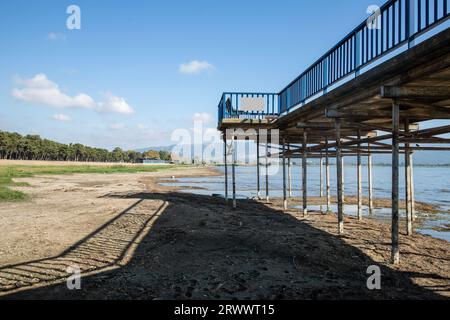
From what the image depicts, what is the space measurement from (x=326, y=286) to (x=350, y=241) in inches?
171

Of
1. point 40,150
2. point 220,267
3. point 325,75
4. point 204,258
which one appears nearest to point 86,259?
point 204,258

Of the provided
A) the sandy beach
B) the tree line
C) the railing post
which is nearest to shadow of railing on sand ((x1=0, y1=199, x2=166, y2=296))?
the sandy beach

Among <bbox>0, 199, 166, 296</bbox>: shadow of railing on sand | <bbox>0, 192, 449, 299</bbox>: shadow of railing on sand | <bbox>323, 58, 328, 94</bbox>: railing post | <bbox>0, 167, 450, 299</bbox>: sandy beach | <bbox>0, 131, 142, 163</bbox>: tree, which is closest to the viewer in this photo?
<bbox>0, 192, 449, 299</bbox>: shadow of railing on sand

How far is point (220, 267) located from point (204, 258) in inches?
30.0

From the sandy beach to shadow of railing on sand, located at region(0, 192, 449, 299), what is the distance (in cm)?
2

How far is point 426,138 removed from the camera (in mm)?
9445

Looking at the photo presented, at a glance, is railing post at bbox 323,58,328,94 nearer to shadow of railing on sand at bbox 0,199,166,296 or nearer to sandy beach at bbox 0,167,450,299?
sandy beach at bbox 0,167,450,299

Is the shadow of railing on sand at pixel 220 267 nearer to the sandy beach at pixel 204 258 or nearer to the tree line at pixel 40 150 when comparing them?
the sandy beach at pixel 204 258

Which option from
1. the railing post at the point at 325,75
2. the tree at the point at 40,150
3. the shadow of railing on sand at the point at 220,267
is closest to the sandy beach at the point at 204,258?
Answer: the shadow of railing on sand at the point at 220,267

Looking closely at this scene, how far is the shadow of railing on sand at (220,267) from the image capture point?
5906 mm

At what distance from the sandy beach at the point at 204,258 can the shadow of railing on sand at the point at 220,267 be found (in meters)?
0.02

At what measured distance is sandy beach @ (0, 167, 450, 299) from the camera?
237 inches

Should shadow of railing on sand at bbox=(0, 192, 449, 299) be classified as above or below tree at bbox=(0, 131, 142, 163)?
below
